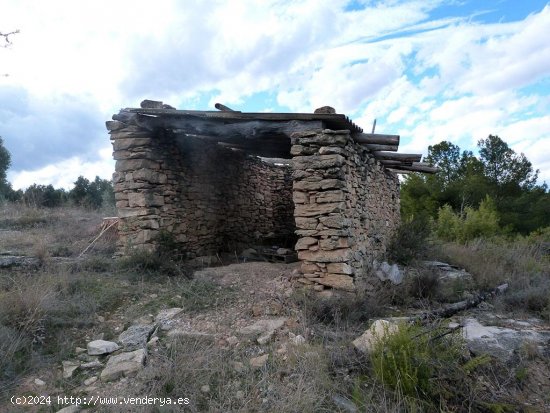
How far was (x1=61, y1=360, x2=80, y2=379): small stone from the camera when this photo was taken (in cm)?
340

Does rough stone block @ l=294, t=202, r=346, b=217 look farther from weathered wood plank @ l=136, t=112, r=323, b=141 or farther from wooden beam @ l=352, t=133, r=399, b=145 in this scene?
wooden beam @ l=352, t=133, r=399, b=145

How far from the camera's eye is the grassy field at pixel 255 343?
295 centimetres

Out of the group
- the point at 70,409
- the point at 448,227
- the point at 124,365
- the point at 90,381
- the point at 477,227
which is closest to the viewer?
the point at 70,409

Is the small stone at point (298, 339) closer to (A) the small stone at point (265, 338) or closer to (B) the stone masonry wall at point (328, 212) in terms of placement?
(A) the small stone at point (265, 338)

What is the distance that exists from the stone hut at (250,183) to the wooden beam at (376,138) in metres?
0.02

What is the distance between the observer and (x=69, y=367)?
3527 millimetres

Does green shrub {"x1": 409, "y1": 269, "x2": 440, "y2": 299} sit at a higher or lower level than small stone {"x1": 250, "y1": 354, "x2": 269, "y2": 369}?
higher

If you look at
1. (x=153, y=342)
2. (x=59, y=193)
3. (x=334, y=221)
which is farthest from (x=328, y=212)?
(x=59, y=193)

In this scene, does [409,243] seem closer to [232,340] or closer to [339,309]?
[339,309]

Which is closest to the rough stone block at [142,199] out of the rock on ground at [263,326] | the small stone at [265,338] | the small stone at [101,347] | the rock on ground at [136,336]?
the rock on ground at [136,336]

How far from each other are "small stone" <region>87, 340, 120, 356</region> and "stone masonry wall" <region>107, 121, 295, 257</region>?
2.64 metres

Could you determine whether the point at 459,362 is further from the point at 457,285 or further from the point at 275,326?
the point at 457,285

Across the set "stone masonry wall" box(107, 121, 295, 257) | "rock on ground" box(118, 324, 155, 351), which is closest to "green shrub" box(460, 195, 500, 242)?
"stone masonry wall" box(107, 121, 295, 257)

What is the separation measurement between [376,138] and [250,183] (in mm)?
4505
